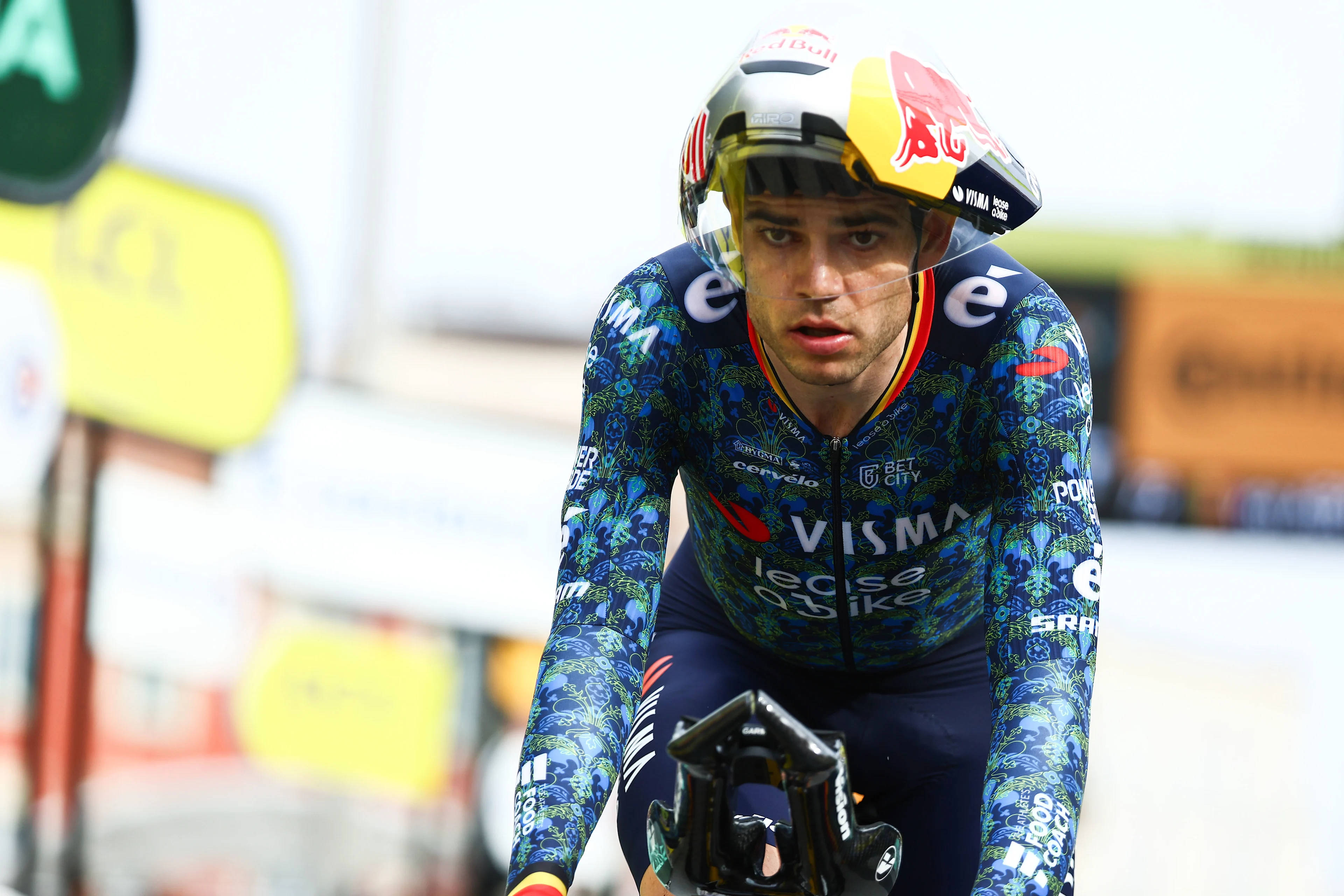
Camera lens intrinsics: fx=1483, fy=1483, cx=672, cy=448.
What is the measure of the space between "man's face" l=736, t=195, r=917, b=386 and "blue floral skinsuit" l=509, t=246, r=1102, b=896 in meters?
0.26

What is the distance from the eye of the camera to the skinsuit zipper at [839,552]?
7.88ft

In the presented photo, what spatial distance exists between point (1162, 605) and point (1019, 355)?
4.22 metres

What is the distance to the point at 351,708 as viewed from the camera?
6785mm

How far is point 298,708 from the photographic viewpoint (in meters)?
6.77

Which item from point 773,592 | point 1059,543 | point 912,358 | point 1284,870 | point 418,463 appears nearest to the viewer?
point 1059,543

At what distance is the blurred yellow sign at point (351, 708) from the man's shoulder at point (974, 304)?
481 centimetres

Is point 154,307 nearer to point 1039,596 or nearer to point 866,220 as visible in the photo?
point 866,220

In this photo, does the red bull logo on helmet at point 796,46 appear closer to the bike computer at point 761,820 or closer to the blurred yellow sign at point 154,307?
the bike computer at point 761,820

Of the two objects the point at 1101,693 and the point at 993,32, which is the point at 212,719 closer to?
the point at 1101,693

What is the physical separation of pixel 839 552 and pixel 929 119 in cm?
79

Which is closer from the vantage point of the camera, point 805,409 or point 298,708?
point 805,409

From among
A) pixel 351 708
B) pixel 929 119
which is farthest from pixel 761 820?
pixel 351 708

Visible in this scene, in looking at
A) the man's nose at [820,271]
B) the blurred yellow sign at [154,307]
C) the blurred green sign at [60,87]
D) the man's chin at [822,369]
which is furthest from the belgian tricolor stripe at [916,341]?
the blurred green sign at [60,87]

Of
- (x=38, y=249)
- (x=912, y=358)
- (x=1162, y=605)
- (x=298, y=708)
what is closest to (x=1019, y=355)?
(x=912, y=358)
